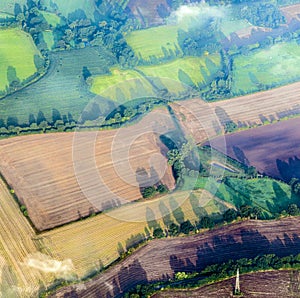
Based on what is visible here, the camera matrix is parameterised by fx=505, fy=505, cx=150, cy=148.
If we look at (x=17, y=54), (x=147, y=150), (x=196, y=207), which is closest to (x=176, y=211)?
(x=196, y=207)

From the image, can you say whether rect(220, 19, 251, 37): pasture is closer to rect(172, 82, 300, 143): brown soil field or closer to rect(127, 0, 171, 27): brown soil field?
rect(127, 0, 171, 27): brown soil field

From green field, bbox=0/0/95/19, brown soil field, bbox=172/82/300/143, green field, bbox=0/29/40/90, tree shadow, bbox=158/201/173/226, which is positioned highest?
green field, bbox=0/0/95/19

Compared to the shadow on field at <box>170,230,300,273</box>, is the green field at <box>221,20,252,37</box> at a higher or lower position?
higher

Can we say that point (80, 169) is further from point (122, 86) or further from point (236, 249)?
point (236, 249)

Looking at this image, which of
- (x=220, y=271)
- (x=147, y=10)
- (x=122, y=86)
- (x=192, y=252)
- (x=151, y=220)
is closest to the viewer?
(x=220, y=271)

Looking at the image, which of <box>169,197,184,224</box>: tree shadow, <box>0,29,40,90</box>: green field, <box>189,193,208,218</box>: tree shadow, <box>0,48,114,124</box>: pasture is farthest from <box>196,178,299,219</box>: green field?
<box>0,29,40,90</box>: green field

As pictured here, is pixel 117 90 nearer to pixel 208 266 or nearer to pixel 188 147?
pixel 188 147

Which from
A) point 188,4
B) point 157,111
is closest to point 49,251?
point 157,111

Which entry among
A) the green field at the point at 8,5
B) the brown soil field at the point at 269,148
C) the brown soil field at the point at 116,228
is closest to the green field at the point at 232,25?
the brown soil field at the point at 269,148
